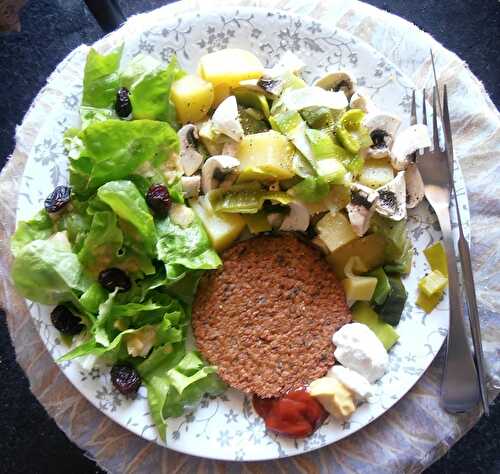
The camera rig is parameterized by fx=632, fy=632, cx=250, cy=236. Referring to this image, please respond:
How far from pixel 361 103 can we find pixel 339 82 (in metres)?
0.11

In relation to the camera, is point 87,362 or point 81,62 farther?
point 81,62

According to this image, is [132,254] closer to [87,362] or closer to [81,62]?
[87,362]

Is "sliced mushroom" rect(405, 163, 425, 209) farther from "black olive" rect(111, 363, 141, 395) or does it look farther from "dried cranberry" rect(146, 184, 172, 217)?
"black olive" rect(111, 363, 141, 395)

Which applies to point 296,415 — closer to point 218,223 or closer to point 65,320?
point 218,223

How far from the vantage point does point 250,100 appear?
79.8 inches

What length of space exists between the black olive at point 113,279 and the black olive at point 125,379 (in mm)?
237

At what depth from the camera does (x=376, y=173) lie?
203 centimetres

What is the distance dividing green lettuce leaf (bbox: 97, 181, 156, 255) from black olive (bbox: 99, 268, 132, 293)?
0.41ft

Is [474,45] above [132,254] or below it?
below

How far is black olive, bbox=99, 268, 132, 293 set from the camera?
189 cm

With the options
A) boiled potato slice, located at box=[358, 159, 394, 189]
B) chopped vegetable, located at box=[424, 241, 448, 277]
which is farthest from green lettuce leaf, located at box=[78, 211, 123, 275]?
chopped vegetable, located at box=[424, 241, 448, 277]

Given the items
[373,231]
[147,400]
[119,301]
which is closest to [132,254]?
[119,301]

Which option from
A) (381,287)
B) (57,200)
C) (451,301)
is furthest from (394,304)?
(57,200)

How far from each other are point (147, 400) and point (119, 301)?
0.32 meters
